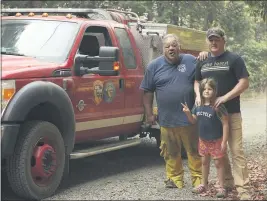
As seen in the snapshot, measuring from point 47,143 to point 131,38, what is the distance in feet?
8.53

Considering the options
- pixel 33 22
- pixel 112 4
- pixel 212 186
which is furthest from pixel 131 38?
pixel 112 4

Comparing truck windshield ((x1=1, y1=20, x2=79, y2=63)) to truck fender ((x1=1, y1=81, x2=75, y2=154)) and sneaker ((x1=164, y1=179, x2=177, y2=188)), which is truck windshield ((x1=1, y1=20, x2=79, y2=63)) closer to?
truck fender ((x1=1, y1=81, x2=75, y2=154))

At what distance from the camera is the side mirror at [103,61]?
5816mm

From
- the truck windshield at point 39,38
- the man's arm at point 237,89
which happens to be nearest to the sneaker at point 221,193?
the man's arm at point 237,89

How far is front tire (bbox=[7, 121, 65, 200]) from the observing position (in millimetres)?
5234

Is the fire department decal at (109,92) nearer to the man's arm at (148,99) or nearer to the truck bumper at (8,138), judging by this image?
the man's arm at (148,99)

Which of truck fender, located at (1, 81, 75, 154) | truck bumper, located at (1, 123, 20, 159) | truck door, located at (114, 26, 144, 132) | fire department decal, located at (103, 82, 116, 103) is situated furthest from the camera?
truck door, located at (114, 26, 144, 132)

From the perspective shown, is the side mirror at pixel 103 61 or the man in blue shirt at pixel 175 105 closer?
the side mirror at pixel 103 61

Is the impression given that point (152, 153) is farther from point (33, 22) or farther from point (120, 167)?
point (33, 22)

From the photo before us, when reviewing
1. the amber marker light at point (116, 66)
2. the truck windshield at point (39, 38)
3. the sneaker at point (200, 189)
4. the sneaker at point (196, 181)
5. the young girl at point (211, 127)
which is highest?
the truck windshield at point (39, 38)

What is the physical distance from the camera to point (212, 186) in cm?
595

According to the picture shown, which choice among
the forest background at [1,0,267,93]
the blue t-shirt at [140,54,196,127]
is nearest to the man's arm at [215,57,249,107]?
the blue t-shirt at [140,54,196,127]

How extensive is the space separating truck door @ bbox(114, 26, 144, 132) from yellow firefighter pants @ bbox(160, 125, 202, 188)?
1.19 metres

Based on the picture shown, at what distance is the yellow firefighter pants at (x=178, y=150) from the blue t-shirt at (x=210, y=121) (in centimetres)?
51
